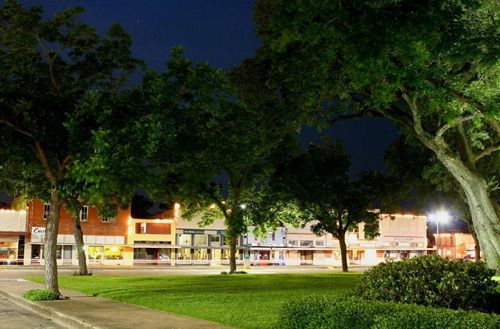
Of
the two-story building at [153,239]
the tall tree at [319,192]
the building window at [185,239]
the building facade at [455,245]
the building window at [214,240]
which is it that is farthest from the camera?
the building facade at [455,245]

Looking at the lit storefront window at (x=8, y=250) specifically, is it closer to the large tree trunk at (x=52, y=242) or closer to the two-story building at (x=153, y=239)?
the two-story building at (x=153, y=239)

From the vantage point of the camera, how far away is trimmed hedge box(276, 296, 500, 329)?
27.3 ft

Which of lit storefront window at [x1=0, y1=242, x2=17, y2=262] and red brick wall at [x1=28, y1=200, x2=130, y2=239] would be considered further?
red brick wall at [x1=28, y1=200, x2=130, y2=239]

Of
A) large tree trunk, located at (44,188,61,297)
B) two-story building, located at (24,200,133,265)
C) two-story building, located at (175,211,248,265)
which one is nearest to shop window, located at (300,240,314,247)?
two-story building, located at (175,211,248,265)

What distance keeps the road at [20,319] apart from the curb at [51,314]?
0.79 feet

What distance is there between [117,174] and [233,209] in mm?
27349

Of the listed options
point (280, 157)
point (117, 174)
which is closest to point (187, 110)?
point (117, 174)

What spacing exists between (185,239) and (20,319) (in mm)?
63207

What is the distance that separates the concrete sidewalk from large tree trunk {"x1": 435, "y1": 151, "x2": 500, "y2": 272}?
1140 centimetres

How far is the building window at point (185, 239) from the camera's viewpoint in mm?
78562

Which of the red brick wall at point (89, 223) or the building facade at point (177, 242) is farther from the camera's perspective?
the red brick wall at point (89, 223)

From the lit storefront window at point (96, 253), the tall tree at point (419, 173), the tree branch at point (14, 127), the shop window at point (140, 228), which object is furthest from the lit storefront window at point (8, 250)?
Result: the tree branch at point (14, 127)

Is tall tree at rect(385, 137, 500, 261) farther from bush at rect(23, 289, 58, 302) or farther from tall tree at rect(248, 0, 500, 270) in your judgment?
bush at rect(23, 289, 58, 302)

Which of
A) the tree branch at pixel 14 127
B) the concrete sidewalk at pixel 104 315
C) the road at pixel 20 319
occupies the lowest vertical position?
the road at pixel 20 319
